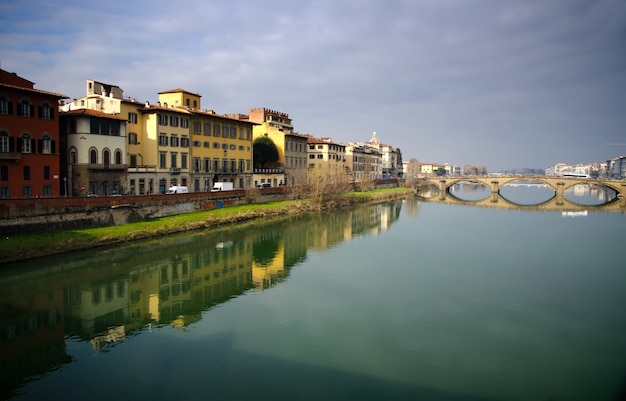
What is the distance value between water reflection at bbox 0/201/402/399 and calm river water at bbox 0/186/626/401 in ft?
0.28

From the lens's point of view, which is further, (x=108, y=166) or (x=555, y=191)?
(x=555, y=191)

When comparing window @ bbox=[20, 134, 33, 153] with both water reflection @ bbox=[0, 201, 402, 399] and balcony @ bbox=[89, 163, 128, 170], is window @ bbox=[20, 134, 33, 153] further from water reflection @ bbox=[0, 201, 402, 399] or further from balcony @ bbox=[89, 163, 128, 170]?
water reflection @ bbox=[0, 201, 402, 399]

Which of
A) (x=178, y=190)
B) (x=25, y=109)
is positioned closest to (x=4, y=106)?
(x=25, y=109)

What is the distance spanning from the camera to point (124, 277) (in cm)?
2064

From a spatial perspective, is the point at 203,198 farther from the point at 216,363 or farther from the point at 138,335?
the point at 216,363

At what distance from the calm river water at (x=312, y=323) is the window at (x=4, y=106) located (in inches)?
405

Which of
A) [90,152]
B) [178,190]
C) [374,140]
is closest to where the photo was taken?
[90,152]

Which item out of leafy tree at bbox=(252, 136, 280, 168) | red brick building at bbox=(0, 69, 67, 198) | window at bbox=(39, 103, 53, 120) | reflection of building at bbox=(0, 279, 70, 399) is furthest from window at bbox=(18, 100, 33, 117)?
leafy tree at bbox=(252, 136, 280, 168)

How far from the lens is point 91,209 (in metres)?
26.8

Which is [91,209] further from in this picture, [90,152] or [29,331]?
[29,331]

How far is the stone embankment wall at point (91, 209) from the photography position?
22578mm

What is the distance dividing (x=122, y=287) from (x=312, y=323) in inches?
372

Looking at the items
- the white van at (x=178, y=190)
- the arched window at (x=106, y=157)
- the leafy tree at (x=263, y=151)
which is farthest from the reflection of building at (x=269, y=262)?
the leafy tree at (x=263, y=151)

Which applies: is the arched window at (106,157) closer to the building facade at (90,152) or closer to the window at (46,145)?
the building facade at (90,152)
